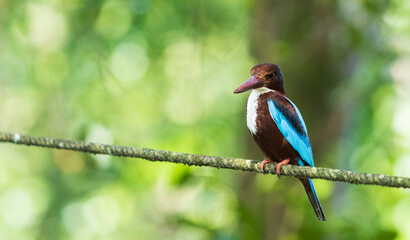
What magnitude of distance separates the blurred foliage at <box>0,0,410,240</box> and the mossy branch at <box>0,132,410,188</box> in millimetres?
992

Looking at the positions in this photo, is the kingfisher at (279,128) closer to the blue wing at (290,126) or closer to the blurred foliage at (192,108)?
the blue wing at (290,126)

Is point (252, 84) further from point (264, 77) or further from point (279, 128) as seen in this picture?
point (279, 128)

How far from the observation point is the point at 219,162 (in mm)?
1149

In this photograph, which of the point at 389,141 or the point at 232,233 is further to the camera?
the point at 389,141

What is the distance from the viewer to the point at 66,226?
7.96m

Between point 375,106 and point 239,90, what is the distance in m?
3.81

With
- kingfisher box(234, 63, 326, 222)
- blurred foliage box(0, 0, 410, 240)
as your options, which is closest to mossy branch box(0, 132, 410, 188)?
kingfisher box(234, 63, 326, 222)

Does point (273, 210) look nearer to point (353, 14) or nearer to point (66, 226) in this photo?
point (353, 14)

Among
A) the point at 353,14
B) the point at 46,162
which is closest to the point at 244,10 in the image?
the point at 353,14

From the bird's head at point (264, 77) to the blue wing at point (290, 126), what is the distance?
0.10 metres

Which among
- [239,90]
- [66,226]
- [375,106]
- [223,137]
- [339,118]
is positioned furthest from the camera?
[66,226]

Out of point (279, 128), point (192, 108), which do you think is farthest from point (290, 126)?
point (192, 108)

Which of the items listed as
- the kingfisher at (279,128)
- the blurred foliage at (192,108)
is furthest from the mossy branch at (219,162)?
the blurred foliage at (192,108)

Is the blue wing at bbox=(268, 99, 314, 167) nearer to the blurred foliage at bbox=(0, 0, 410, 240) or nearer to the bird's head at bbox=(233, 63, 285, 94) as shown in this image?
the bird's head at bbox=(233, 63, 285, 94)
